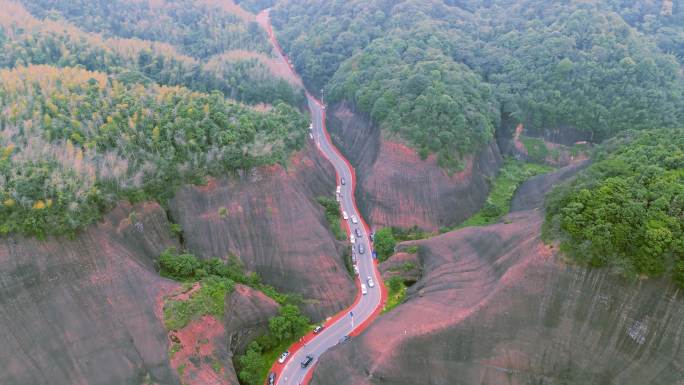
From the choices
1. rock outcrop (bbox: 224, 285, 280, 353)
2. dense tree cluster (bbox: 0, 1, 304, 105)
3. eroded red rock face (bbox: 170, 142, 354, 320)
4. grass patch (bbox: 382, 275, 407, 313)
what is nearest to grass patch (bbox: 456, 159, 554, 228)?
grass patch (bbox: 382, 275, 407, 313)

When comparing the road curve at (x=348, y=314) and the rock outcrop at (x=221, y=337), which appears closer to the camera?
the rock outcrop at (x=221, y=337)

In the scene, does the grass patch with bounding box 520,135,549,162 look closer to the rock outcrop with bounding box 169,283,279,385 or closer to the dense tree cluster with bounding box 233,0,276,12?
the rock outcrop with bounding box 169,283,279,385

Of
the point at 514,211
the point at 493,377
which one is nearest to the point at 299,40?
the point at 514,211

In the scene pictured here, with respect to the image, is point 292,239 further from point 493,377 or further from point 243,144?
point 493,377

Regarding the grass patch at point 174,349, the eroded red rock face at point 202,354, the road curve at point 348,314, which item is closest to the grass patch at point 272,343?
→ the road curve at point 348,314

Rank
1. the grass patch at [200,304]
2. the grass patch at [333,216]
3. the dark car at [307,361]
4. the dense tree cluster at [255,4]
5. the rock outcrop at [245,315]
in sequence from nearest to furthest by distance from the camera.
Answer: the grass patch at [200,304], the rock outcrop at [245,315], the dark car at [307,361], the grass patch at [333,216], the dense tree cluster at [255,4]

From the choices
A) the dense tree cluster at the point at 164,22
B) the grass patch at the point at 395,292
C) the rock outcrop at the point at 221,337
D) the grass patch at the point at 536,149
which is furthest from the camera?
the dense tree cluster at the point at 164,22

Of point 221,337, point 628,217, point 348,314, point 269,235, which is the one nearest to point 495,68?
point 628,217

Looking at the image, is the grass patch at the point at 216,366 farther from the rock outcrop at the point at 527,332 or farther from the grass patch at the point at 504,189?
the grass patch at the point at 504,189
